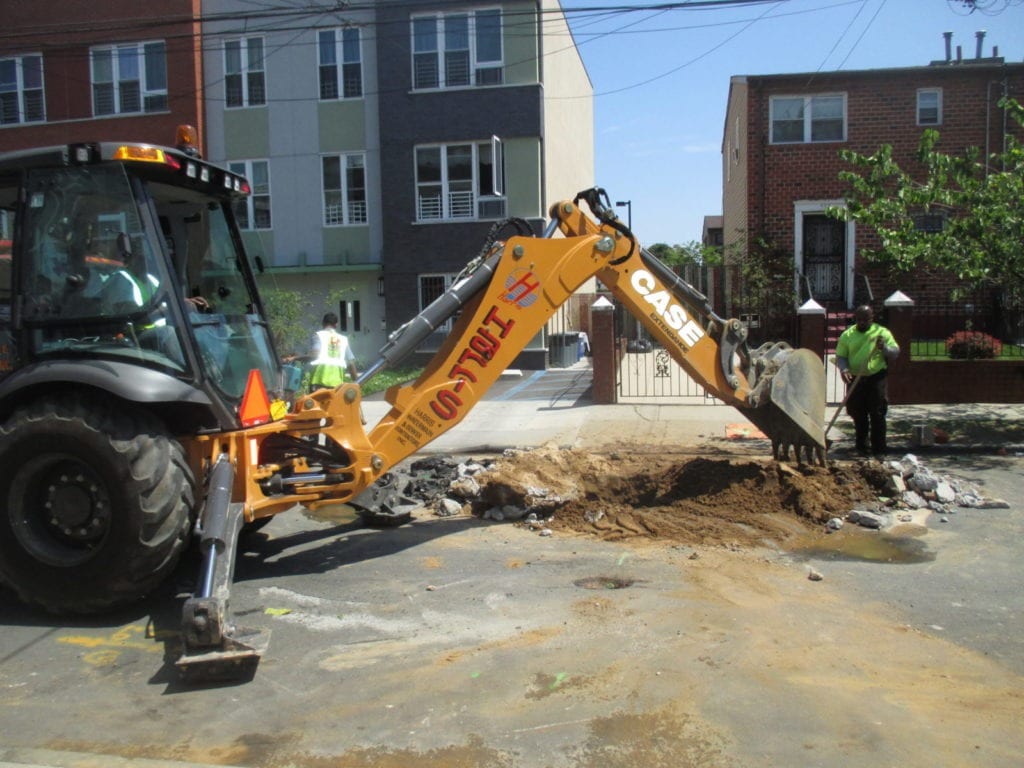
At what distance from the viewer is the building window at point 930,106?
20891 millimetres

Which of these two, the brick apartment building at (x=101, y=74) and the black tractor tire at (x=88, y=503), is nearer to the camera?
the black tractor tire at (x=88, y=503)

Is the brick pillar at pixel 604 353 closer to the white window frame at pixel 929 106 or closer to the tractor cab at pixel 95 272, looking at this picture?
the tractor cab at pixel 95 272

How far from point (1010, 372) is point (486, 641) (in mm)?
11778

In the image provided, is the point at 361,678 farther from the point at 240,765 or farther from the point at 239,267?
the point at 239,267

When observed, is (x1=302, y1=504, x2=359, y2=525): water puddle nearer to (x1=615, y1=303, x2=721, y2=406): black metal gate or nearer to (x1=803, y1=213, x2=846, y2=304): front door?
(x1=615, y1=303, x2=721, y2=406): black metal gate

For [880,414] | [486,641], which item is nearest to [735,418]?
[880,414]

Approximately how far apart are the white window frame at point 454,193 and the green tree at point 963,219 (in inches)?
482

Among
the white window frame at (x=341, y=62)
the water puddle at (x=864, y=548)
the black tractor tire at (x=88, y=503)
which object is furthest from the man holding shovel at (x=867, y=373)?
the white window frame at (x=341, y=62)

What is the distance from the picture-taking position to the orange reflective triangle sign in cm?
607

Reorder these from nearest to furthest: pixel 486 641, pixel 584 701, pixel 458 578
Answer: pixel 584 701, pixel 486 641, pixel 458 578


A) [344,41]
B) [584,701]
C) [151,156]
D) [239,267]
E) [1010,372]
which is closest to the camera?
[584,701]

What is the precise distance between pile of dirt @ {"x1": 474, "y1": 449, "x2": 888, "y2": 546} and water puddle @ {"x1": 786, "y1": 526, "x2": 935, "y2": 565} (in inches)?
8.8

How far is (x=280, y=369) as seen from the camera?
22.9ft

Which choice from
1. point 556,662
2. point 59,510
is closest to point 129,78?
point 59,510
